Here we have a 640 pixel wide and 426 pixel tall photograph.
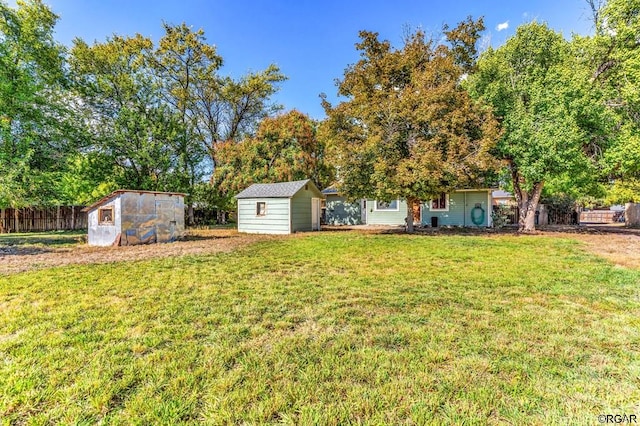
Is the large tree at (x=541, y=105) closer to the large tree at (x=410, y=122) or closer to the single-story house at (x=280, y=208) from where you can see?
the large tree at (x=410, y=122)

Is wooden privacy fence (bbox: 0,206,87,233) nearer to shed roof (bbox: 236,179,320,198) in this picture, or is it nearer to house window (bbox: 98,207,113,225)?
house window (bbox: 98,207,113,225)

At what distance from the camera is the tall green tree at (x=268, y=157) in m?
21.6

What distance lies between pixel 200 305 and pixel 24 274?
466cm

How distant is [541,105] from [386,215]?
9.74m

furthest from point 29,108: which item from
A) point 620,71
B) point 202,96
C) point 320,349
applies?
point 620,71

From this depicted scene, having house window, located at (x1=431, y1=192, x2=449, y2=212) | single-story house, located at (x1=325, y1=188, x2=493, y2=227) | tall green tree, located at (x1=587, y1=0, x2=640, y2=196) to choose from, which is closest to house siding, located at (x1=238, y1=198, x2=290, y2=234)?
single-story house, located at (x1=325, y1=188, x2=493, y2=227)

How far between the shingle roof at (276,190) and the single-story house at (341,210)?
5617mm

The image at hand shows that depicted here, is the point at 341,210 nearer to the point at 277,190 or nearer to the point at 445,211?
the point at 445,211

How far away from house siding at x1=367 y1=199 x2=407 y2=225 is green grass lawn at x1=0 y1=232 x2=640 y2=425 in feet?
43.2

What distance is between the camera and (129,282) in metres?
5.39

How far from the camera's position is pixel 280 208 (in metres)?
14.8

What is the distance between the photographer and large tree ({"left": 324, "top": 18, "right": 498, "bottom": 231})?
11859 mm

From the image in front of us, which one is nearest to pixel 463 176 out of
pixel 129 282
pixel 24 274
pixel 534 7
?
pixel 534 7

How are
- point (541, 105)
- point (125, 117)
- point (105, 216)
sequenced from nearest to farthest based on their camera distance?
1. point (105, 216)
2. point (541, 105)
3. point (125, 117)
